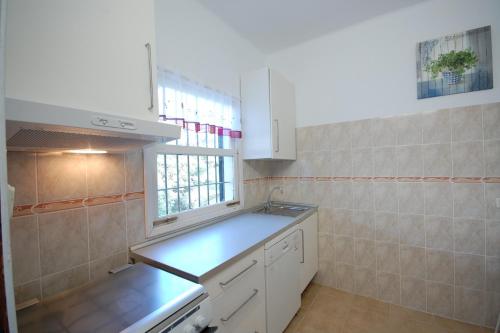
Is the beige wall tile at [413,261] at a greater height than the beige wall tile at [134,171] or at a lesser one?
lesser

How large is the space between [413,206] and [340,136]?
34.7 inches

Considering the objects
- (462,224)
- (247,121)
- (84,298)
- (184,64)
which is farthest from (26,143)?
(462,224)

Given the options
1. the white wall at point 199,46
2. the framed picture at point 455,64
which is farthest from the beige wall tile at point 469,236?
the white wall at point 199,46

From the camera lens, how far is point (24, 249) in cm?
88

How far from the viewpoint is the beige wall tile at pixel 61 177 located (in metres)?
0.94

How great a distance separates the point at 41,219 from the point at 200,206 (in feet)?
3.14

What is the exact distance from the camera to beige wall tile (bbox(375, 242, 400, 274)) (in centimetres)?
196

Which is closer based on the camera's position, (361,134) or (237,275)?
(237,275)

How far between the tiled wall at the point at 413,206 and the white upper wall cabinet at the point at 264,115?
40 cm

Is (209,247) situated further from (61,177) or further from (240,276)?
(61,177)

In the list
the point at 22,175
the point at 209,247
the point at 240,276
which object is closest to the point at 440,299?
the point at 240,276

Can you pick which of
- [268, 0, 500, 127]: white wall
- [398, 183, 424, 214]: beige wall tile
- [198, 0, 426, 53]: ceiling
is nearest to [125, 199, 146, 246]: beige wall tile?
[198, 0, 426, 53]: ceiling

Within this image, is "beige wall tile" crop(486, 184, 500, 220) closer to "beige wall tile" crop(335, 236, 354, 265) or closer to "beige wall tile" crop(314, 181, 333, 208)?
"beige wall tile" crop(335, 236, 354, 265)

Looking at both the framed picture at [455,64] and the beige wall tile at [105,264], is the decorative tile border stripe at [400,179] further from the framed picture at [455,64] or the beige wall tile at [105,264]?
the beige wall tile at [105,264]
